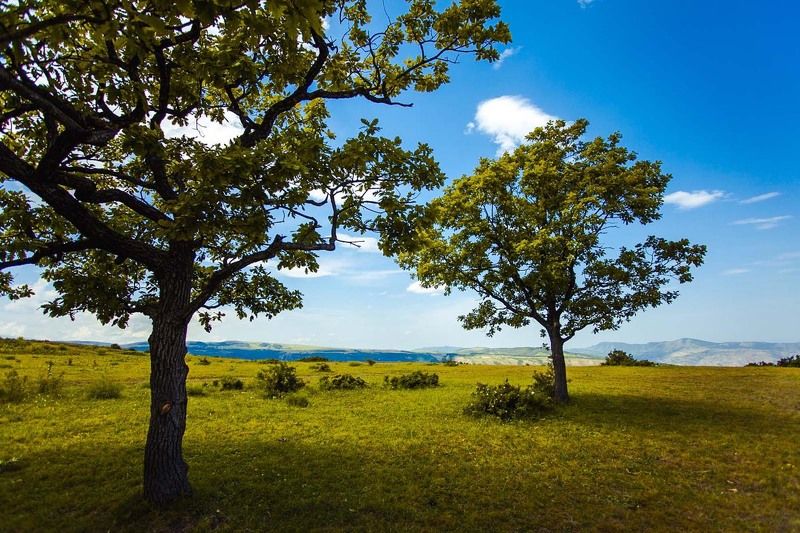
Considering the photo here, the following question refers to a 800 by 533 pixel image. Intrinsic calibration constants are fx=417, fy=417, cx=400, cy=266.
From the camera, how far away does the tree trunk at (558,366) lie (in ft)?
84.0

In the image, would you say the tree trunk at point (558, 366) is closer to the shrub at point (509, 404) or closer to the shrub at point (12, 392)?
the shrub at point (509, 404)

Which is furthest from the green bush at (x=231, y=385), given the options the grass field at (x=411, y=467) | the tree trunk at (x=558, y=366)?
the tree trunk at (x=558, y=366)

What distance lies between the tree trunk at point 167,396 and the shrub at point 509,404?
16498mm

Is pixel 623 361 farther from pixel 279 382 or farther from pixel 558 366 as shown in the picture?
pixel 279 382

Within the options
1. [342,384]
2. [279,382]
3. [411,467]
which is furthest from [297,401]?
[411,467]

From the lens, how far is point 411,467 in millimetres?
15047

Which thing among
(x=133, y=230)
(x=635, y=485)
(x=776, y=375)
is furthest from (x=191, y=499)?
(x=776, y=375)

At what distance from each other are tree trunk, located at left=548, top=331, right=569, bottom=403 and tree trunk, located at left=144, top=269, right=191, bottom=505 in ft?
68.4

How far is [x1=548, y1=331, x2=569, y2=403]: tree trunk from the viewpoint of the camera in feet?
84.0

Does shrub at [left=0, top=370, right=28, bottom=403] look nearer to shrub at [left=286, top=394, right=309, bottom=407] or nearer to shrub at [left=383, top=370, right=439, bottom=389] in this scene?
shrub at [left=286, top=394, right=309, bottom=407]

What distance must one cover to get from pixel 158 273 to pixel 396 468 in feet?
33.4

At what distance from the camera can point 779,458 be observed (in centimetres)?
1616

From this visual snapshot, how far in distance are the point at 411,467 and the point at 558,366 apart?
1482cm

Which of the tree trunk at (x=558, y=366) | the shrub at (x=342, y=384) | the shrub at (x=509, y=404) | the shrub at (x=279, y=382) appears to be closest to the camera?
the shrub at (x=509, y=404)
